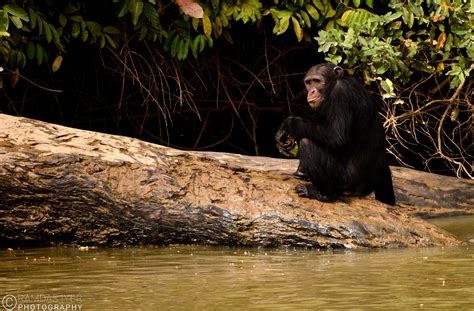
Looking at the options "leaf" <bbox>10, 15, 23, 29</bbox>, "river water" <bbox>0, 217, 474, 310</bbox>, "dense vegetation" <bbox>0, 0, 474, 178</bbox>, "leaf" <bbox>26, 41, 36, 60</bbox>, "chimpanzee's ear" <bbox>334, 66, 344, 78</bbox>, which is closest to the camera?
"river water" <bbox>0, 217, 474, 310</bbox>

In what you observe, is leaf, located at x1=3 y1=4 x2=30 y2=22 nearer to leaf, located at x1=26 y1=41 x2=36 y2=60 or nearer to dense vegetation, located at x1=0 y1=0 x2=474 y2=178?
dense vegetation, located at x1=0 y1=0 x2=474 y2=178

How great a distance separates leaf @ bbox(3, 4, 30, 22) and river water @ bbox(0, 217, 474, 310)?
7.84 ft

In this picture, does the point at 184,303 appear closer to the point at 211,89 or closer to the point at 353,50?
the point at 353,50

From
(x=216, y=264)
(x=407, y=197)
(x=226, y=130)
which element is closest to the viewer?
(x=216, y=264)

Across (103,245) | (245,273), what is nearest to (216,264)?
(245,273)

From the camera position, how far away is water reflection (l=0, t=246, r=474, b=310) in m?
5.02

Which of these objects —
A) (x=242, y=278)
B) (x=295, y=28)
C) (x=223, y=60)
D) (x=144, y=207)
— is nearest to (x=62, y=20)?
(x=295, y=28)

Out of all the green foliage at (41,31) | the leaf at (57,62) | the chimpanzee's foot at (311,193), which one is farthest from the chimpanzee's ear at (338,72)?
the leaf at (57,62)

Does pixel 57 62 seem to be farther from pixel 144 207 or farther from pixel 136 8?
pixel 144 207

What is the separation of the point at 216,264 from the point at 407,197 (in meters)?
3.09

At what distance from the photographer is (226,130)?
1270cm

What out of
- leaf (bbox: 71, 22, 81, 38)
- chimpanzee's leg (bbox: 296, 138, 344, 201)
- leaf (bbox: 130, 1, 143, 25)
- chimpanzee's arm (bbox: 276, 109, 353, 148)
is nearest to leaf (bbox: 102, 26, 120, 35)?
leaf (bbox: 71, 22, 81, 38)

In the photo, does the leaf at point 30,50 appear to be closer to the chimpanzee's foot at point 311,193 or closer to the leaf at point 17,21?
the leaf at point 17,21

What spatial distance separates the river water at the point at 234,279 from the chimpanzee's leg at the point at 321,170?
2.24 feet
